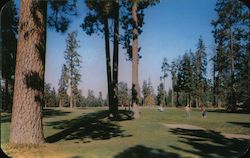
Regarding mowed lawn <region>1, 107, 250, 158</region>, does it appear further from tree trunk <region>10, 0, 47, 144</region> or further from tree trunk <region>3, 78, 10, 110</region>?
tree trunk <region>10, 0, 47, 144</region>

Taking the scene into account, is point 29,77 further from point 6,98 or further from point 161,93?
point 161,93

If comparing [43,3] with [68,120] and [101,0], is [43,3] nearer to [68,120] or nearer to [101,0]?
[101,0]

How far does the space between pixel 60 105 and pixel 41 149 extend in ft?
4.67

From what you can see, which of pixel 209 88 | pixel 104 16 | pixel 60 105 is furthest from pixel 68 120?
pixel 209 88

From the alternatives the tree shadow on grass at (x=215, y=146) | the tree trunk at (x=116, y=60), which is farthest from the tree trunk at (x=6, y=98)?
the tree shadow on grass at (x=215, y=146)

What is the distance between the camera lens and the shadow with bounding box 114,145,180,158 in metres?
6.58

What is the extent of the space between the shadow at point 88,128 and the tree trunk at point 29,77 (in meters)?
0.93

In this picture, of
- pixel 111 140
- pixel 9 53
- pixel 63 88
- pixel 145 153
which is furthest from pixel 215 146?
pixel 9 53

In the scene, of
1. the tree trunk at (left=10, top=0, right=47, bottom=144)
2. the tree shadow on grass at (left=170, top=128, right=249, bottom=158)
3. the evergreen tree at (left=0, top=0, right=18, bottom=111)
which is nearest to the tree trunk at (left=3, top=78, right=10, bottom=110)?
the evergreen tree at (left=0, top=0, right=18, bottom=111)

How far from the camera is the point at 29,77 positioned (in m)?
8.85

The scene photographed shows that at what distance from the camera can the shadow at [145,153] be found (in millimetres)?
6585

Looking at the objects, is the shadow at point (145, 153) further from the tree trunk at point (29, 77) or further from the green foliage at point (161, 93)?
the tree trunk at point (29, 77)

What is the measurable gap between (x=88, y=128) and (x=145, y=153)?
353cm

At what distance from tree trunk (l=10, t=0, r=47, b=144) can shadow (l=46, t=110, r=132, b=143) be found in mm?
931
